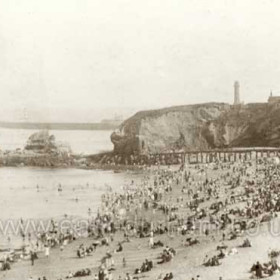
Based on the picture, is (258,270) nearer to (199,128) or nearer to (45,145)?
(199,128)

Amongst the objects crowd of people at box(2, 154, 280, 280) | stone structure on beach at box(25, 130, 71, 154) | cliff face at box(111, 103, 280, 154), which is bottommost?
crowd of people at box(2, 154, 280, 280)

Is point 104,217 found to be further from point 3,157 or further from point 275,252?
point 3,157

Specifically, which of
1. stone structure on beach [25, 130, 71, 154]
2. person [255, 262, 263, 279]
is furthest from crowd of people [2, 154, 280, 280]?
stone structure on beach [25, 130, 71, 154]

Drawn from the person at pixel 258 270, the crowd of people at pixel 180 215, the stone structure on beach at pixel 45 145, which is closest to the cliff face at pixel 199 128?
the stone structure on beach at pixel 45 145

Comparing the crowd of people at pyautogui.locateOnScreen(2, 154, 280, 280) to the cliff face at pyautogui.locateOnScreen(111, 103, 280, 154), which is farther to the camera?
the cliff face at pyautogui.locateOnScreen(111, 103, 280, 154)

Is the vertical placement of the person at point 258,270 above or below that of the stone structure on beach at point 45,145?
below

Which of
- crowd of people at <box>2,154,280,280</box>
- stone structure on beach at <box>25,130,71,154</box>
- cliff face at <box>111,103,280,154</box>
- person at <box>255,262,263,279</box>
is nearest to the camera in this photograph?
person at <box>255,262,263,279</box>

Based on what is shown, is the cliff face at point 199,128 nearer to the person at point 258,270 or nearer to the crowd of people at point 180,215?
the crowd of people at point 180,215

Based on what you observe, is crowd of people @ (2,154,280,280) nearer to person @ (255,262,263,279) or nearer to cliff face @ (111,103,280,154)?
person @ (255,262,263,279)

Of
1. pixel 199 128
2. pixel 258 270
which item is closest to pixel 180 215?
pixel 258 270

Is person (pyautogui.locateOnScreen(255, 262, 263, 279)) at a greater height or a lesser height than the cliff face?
lesser
